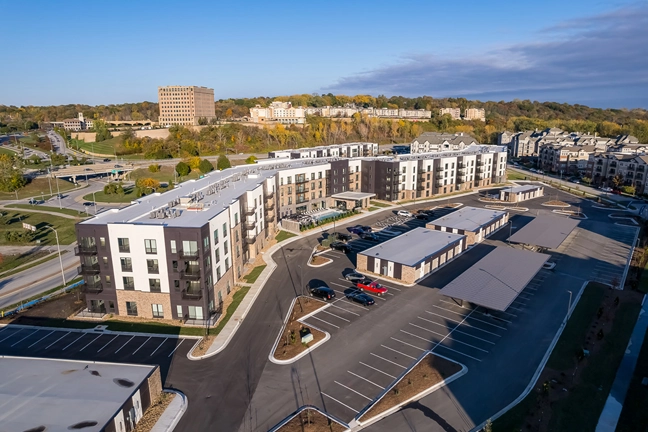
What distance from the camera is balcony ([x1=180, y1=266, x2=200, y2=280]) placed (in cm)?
3706

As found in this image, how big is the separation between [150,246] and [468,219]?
48196 mm

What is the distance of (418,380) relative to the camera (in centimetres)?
2881

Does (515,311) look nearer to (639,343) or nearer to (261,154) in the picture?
(639,343)

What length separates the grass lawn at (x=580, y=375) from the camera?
82.6 ft

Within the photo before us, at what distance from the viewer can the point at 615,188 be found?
103 metres

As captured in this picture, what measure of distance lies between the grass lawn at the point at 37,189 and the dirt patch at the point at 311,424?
9908cm

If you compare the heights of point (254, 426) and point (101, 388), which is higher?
point (101, 388)

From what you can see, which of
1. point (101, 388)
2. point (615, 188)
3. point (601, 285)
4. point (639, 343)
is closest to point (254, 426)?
point (101, 388)

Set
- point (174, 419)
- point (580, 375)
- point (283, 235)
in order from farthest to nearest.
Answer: point (283, 235) < point (580, 375) < point (174, 419)

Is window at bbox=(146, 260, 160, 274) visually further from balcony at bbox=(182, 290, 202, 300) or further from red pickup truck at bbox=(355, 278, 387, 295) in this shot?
red pickup truck at bbox=(355, 278, 387, 295)

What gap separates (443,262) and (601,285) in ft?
56.0

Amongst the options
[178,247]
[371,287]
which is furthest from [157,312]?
[371,287]

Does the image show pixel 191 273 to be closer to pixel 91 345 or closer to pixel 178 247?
pixel 178 247

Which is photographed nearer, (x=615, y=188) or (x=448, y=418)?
(x=448, y=418)
